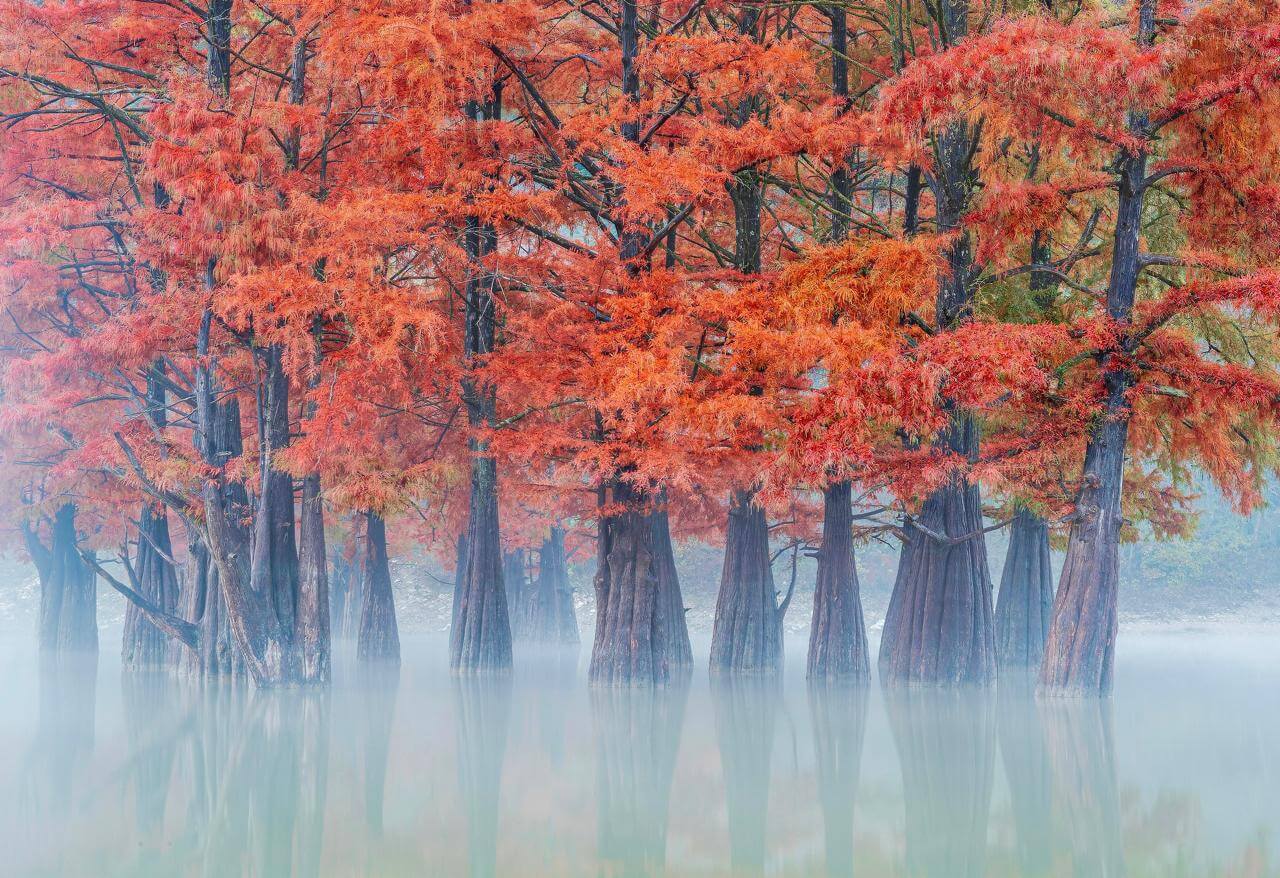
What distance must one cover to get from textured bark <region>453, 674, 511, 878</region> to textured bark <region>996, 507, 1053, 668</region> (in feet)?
29.3

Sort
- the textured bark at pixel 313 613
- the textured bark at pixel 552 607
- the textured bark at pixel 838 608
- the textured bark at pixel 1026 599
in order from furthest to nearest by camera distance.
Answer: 1. the textured bark at pixel 552 607
2. the textured bark at pixel 1026 599
3. the textured bark at pixel 838 608
4. the textured bark at pixel 313 613

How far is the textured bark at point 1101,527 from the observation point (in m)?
15.6

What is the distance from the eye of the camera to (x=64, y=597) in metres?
30.0

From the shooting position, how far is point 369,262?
1747cm

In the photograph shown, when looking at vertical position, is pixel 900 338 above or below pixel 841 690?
above

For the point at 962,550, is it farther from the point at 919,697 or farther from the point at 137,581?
the point at 137,581

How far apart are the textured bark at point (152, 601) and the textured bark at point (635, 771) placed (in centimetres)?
960

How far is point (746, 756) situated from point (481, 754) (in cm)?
257

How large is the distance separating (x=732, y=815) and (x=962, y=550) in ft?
36.2

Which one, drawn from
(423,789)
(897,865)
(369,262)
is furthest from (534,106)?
(897,865)

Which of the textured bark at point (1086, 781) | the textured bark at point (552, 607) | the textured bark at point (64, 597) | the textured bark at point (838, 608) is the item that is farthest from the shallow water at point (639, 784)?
the textured bark at point (552, 607)

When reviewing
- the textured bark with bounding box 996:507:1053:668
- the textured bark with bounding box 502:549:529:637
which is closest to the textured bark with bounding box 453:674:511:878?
the textured bark with bounding box 996:507:1053:668

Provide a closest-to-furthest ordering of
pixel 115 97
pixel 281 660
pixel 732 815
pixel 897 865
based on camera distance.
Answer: pixel 897 865, pixel 732 815, pixel 281 660, pixel 115 97

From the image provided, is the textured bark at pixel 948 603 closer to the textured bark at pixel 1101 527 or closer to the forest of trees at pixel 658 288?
the forest of trees at pixel 658 288
